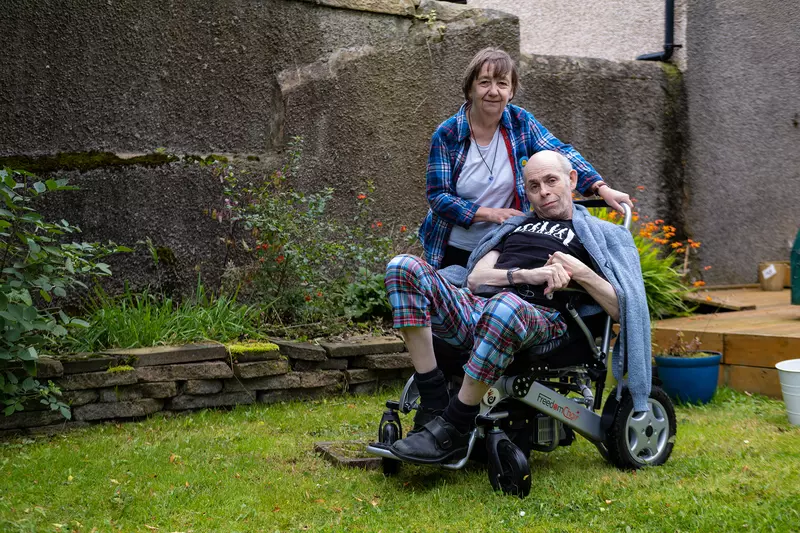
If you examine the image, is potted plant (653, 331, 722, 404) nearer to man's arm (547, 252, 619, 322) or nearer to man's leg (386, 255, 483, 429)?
man's arm (547, 252, 619, 322)

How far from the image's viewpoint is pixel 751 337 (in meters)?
4.84

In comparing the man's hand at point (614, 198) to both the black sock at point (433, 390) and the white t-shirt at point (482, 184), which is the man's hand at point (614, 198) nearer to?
the white t-shirt at point (482, 184)

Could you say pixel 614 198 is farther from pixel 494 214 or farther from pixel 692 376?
pixel 692 376

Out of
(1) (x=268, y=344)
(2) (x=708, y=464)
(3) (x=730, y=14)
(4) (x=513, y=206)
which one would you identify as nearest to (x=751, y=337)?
(2) (x=708, y=464)

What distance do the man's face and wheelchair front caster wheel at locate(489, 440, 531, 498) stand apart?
0.99 m

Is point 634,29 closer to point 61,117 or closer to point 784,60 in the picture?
point 784,60

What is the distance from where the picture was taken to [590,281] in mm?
3232

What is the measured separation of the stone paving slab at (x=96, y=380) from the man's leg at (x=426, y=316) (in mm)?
1623

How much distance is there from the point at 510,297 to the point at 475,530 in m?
0.87

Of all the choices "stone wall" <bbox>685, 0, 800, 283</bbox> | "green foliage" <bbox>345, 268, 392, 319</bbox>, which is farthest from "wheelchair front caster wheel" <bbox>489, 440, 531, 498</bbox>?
"stone wall" <bbox>685, 0, 800, 283</bbox>

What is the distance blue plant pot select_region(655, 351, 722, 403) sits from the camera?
15.2ft

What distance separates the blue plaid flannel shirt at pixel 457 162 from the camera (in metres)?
3.72

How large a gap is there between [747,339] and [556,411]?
2156 millimetres

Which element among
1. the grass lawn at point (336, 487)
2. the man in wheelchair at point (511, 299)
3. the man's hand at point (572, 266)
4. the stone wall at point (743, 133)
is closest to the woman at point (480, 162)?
the man in wheelchair at point (511, 299)
